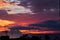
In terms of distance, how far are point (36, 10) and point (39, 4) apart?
130 mm

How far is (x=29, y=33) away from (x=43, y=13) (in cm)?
47

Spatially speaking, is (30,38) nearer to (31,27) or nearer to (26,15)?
(31,27)

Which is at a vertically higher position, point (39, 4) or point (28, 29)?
point (39, 4)

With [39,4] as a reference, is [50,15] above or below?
below

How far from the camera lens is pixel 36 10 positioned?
11.5 feet

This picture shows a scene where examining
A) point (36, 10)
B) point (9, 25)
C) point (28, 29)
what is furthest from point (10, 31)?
point (36, 10)

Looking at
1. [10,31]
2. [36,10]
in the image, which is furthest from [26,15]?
[10,31]

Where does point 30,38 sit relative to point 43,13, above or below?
below

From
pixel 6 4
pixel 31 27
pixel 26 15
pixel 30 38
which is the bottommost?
pixel 30 38

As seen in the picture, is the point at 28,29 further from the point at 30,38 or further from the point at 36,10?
the point at 36,10

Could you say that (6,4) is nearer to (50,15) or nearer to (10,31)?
(10,31)

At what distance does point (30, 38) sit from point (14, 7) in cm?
67

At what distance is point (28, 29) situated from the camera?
11.5ft

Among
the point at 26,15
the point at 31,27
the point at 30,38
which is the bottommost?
the point at 30,38
